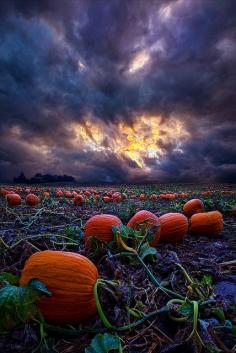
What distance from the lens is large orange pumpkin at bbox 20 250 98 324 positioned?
1.62 metres

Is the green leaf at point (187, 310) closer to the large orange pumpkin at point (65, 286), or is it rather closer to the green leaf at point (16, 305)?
the large orange pumpkin at point (65, 286)

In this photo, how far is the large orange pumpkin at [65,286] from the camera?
5.33ft

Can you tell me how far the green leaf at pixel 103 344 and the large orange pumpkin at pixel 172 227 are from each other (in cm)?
225

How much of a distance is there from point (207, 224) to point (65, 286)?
9.89 feet

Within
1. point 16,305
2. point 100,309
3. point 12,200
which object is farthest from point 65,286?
point 12,200

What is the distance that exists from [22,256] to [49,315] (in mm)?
935

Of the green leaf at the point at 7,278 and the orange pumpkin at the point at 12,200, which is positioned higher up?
the orange pumpkin at the point at 12,200

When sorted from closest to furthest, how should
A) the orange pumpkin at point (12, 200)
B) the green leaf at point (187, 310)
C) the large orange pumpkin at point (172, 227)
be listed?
the green leaf at point (187, 310)
the large orange pumpkin at point (172, 227)
the orange pumpkin at point (12, 200)

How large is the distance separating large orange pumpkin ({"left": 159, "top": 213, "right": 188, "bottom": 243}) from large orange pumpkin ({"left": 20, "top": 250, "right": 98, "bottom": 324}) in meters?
1.90

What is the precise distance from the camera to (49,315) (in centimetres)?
161

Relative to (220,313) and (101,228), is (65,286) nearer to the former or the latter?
(220,313)

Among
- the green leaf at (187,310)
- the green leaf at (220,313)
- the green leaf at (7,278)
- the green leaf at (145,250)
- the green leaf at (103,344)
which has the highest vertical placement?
the green leaf at (145,250)

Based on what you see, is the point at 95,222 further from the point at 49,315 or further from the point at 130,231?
the point at 49,315

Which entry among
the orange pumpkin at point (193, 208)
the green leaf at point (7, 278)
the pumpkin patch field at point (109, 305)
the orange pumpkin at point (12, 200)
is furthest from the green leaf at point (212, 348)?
the orange pumpkin at point (12, 200)
